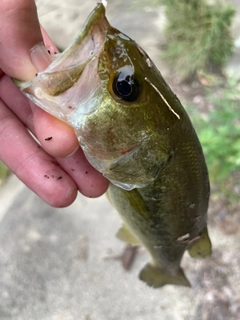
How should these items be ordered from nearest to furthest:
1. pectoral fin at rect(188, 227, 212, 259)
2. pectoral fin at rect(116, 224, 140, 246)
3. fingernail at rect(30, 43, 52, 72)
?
fingernail at rect(30, 43, 52, 72)
pectoral fin at rect(188, 227, 212, 259)
pectoral fin at rect(116, 224, 140, 246)

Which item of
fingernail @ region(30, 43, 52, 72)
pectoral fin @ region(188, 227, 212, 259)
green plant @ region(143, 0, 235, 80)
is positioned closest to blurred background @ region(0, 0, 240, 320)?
pectoral fin @ region(188, 227, 212, 259)

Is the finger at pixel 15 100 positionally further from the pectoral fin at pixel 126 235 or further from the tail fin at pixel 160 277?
the tail fin at pixel 160 277

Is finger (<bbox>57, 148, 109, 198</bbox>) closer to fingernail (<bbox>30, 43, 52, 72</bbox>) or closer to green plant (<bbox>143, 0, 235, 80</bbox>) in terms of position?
fingernail (<bbox>30, 43, 52, 72</bbox>)

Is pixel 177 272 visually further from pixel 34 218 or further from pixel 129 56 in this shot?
pixel 34 218

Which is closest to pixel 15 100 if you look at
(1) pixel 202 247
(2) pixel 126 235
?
(2) pixel 126 235

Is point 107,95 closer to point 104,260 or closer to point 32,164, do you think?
point 32,164
